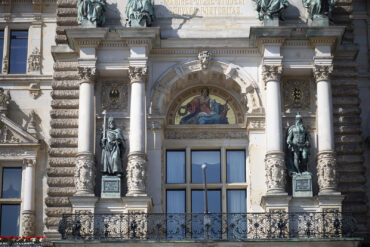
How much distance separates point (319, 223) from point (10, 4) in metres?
12.8

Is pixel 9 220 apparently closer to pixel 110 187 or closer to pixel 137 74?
pixel 110 187

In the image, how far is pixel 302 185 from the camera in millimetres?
28219

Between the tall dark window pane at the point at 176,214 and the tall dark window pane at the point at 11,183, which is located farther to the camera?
the tall dark window pane at the point at 11,183

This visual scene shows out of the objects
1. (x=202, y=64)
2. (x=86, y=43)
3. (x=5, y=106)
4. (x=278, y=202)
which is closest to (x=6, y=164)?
(x=5, y=106)

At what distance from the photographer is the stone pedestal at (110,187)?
2820 cm

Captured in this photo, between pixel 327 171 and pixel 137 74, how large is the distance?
6.30 meters

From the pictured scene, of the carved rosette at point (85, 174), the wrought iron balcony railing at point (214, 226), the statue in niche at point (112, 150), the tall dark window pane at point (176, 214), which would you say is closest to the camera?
the wrought iron balcony railing at point (214, 226)

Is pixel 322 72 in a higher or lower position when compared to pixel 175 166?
higher

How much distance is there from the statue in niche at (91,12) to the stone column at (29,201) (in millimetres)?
4673

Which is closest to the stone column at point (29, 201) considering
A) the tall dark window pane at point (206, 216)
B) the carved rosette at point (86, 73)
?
the carved rosette at point (86, 73)

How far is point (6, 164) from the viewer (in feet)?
100

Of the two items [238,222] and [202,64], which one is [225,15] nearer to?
[202,64]

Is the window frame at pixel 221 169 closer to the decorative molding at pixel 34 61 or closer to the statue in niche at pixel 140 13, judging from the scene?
the statue in niche at pixel 140 13

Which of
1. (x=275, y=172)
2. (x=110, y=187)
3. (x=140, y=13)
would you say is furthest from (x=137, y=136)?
(x=275, y=172)
